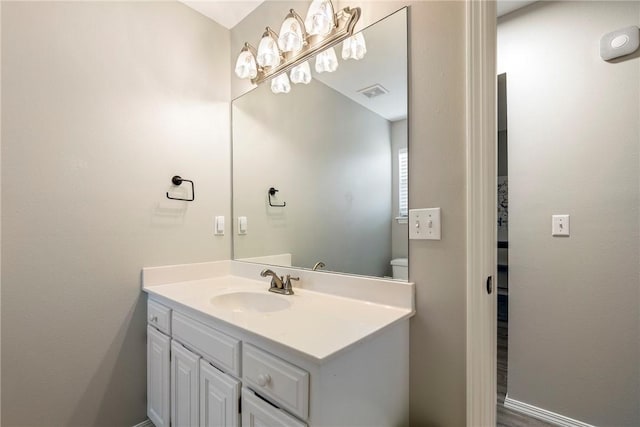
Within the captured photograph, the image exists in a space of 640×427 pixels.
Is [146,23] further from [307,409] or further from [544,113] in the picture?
[544,113]

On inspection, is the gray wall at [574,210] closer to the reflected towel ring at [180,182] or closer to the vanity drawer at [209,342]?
the vanity drawer at [209,342]

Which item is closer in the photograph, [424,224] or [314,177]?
[424,224]

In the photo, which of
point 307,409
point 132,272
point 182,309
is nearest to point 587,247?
point 307,409

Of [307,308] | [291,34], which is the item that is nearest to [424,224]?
[307,308]

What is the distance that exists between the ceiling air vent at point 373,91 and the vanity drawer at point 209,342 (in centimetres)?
115

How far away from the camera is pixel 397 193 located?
1.19 meters

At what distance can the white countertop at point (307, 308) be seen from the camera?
833 mm

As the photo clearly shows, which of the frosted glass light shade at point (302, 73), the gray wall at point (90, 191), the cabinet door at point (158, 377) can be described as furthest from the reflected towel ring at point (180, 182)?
the frosted glass light shade at point (302, 73)

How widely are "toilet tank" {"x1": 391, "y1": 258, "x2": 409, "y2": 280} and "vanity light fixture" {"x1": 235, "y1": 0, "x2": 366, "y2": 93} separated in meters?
0.94

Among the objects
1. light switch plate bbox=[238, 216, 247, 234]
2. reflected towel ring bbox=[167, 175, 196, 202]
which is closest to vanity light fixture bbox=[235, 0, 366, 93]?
reflected towel ring bbox=[167, 175, 196, 202]

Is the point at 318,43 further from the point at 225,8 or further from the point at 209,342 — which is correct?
the point at 209,342

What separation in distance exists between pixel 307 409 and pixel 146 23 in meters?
1.97

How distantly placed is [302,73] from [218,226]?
106 cm

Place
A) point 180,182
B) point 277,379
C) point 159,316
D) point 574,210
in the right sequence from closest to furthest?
point 277,379 < point 159,316 < point 574,210 < point 180,182
